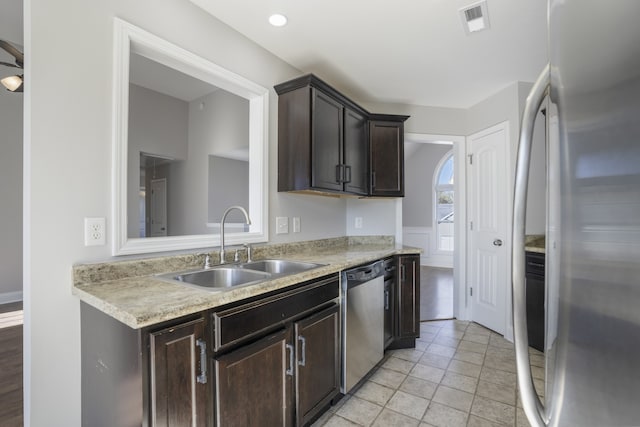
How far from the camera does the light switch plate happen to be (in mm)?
2367

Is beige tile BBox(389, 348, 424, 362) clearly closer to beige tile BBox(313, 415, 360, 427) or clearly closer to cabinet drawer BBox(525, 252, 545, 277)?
beige tile BBox(313, 415, 360, 427)

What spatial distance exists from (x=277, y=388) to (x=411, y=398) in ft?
3.48

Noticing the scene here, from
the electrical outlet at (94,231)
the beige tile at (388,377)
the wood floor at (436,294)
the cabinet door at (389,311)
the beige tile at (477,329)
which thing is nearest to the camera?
the electrical outlet at (94,231)

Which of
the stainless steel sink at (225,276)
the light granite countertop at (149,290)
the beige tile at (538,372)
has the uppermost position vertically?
the light granite countertop at (149,290)

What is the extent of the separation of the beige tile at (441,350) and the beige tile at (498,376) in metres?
0.31

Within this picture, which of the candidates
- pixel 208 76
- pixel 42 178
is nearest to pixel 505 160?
pixel 208 76

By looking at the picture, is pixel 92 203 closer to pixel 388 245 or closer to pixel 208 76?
pixel 208 76

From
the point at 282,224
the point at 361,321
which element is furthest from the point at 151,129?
the point at 361,321

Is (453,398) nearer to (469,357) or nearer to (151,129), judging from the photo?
(469,357)

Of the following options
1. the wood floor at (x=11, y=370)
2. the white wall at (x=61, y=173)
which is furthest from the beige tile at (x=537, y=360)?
the wood floor at (x=11, y=370)

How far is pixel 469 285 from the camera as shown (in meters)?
3.44

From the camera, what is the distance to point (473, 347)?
2.75 metres

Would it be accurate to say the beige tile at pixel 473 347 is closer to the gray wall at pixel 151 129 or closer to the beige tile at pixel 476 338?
the beige tile at pixel 476 338

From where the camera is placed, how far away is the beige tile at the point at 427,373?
222 cm
